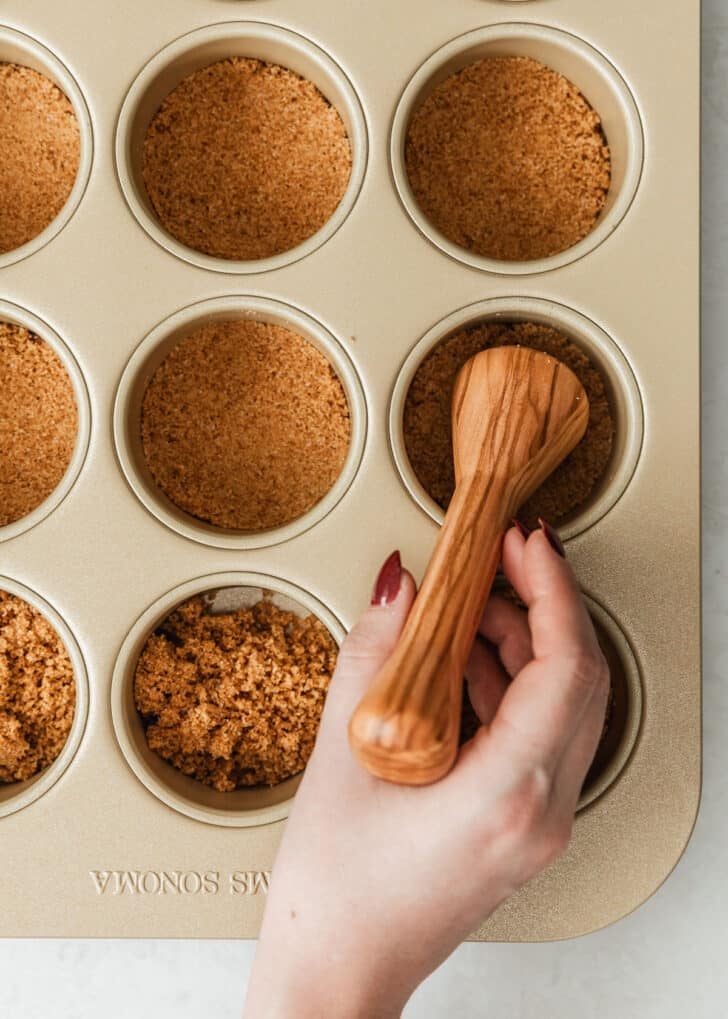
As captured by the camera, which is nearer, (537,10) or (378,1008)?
(378,1008)

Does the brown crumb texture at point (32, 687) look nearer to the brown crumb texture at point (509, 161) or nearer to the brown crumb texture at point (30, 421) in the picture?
the brown crumb texture at point (30, 421)

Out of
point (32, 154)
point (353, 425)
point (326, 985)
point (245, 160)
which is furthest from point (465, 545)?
point (32, 154)

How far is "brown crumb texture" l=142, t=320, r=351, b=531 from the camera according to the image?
0.87 m

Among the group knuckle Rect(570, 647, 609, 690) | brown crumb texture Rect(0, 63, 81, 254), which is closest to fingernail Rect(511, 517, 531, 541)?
knuckle Rect(570, 647, 609, 690)

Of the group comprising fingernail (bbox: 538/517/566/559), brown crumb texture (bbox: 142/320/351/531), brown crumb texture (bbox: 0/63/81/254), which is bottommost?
fingernail (bbox: 538/517/566/559)

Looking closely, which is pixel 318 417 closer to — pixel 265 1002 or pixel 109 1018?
pixel 265 1002

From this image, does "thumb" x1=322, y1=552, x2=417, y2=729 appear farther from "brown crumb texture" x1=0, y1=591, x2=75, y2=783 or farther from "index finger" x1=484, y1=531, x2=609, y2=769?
"brown crumb texture" x1=0, y1=591, x2=75, y2=783

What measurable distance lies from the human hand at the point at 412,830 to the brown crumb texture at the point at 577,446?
0.46 ft

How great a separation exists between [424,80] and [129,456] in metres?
0.43

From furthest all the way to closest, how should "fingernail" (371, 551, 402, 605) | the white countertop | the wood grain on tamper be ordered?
the white countertop, "fingernail" (371, 551, 402, 605), the wood grain on tamper

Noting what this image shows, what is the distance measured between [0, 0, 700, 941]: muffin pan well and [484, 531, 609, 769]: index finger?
13 centimetres

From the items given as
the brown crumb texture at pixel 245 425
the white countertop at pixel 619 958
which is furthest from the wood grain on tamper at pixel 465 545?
the white countertop at pixel 619 958

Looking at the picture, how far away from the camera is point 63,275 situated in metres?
0.84

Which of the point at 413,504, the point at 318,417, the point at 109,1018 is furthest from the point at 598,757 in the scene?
the point at 109,1018
